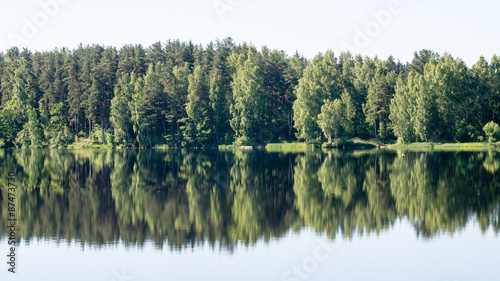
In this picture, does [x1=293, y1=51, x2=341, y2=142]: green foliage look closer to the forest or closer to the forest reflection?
the forest

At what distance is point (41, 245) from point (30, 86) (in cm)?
12294

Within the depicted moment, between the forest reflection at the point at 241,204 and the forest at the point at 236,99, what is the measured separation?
57.6m

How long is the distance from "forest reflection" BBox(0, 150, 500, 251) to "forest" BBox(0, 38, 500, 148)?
57.6 m

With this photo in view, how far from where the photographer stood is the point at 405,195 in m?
33.5

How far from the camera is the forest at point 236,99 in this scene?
105 meters

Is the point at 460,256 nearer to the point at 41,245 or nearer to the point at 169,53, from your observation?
the point at 41,245

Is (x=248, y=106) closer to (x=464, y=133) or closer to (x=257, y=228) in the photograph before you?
(x=464, y=133)

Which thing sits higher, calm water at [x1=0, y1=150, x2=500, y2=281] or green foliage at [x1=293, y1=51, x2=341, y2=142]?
green foliage at [x1=293, y1=51, x2=341, y2=142]

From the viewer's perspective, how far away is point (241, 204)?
3078cm

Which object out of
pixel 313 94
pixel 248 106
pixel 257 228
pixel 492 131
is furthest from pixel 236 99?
pixel 257 228

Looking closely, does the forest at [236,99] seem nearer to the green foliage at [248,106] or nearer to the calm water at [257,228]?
the green foliage at [248,106]

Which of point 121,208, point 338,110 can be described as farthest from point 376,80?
point 121,208

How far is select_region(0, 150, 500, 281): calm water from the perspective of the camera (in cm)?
1923

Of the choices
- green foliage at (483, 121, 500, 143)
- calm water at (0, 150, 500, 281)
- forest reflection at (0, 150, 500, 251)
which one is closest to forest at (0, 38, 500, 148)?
green foliage at (483, 121, 500, 143)
